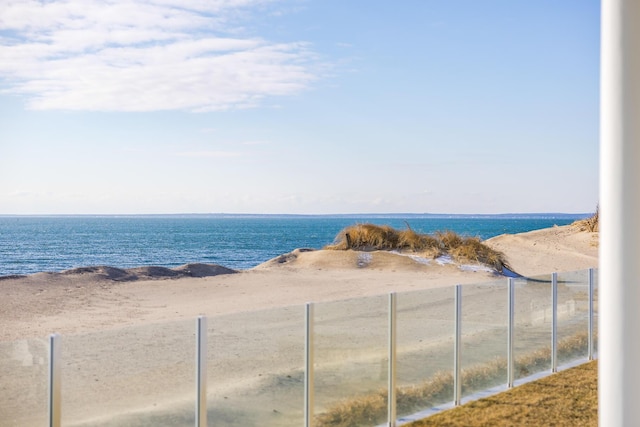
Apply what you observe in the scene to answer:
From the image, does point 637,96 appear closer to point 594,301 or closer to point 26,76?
point 594,301

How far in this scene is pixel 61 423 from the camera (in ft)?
20.5

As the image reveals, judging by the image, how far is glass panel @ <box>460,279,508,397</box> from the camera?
9.72 m

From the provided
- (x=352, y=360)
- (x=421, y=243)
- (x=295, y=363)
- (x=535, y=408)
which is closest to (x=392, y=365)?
(x=352, y=360)

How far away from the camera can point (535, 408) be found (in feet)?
30.9

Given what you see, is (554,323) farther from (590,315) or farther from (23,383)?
(23,383)

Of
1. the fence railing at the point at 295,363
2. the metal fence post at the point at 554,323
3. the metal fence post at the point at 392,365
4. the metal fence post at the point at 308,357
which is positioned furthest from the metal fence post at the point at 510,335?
the metal fence post at the point at 308,357

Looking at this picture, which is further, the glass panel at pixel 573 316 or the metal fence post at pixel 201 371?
the glass panel at pixel 573 316

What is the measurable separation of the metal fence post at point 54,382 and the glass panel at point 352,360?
2.49 meters

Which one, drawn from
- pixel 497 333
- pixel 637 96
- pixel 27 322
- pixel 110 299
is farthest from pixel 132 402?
pixel 110 299

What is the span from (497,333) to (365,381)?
8.37 feet

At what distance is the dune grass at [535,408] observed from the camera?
8820mm

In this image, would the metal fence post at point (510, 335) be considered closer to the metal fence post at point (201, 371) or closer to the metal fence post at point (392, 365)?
the metal fence post at point (392, 365)

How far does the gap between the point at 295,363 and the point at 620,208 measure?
132 inches

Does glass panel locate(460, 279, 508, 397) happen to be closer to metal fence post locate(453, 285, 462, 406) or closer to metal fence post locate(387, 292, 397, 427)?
metal fence post locate(453, 285, 462, 406)
